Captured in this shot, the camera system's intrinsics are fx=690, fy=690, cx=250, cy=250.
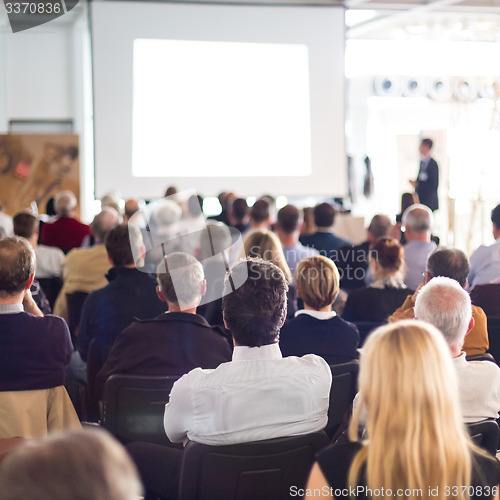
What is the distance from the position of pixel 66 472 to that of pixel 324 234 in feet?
16.4

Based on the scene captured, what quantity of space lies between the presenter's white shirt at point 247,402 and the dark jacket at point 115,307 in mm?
1514

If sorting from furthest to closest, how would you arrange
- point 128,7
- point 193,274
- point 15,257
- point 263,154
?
1. point 263,154
2. point 128,7
3. point 193,274
4. point 15,257

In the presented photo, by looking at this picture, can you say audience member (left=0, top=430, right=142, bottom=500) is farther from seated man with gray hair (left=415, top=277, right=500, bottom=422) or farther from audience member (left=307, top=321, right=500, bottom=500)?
seated man with gray hair (left=415, top=277, right=500, bottom=422)

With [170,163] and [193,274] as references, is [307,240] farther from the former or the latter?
[170,163]

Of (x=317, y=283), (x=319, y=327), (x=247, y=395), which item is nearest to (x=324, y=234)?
(x=317, y=283)

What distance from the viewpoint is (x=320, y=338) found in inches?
111

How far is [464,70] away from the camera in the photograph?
13961 mm

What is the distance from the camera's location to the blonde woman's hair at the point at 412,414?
51.5 inches

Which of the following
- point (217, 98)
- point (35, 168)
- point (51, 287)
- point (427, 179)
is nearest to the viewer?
point (51, 287)

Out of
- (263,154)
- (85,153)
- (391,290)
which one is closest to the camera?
(391,290)

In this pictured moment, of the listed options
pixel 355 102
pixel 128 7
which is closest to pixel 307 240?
pixel 128 7

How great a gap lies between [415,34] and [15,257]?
1094 centimetres

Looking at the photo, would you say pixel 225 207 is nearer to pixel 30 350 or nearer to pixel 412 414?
pixel 30 350

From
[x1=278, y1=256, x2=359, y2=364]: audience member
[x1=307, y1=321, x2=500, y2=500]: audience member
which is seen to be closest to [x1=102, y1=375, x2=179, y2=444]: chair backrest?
[x1=278, y1=256, x2=359, y2=364]: audience member
